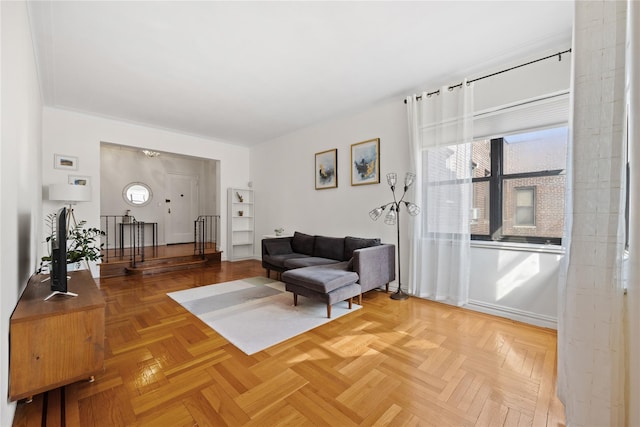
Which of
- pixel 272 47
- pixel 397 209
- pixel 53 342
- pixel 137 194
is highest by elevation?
pixel 272 47

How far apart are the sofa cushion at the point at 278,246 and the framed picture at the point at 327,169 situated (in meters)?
1.21

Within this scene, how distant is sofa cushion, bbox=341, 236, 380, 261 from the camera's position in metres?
3.83

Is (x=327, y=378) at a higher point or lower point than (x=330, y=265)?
lower

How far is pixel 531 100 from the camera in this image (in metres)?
2.76

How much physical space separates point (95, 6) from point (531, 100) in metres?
4.11

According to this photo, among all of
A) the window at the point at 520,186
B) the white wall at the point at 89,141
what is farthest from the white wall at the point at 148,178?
the window at the point at 520,186

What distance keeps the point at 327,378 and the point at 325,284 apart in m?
1.06

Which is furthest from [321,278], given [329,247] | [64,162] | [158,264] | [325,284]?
[64,162]

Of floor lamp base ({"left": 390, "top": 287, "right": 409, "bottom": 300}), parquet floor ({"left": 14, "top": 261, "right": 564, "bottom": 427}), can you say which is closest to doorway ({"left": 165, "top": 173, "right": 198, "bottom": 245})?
parquet floor ({"left": 14, "top": 261, "right": 564, "bottom": 427})

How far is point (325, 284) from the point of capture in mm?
2820

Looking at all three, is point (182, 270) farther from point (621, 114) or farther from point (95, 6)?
point (621, 114)

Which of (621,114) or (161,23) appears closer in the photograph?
(621,114)

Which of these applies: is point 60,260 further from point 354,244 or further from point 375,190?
point 375,190

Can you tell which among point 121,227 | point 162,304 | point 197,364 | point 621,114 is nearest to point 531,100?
point 621,114
